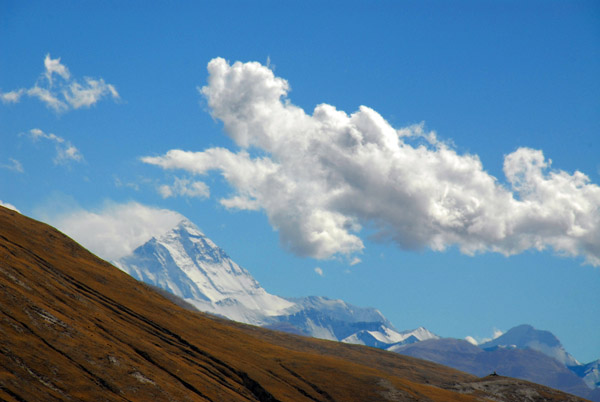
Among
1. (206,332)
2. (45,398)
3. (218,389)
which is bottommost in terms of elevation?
(45,398)

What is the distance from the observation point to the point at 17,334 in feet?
355

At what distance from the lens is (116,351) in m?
125

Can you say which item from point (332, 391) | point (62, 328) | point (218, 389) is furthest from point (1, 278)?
point (332, 391)

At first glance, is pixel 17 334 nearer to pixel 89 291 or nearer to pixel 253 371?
pixel 89 291

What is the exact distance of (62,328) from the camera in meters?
120

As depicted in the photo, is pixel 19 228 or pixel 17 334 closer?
pixel 17 334

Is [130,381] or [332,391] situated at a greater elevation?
[332,391]

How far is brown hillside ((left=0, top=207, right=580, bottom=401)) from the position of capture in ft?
348

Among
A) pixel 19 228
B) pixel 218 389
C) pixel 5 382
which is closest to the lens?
pixel 5 382

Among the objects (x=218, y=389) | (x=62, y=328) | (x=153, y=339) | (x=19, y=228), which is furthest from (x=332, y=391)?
(x=19, y=228)

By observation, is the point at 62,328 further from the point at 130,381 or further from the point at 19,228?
the point at 19,228

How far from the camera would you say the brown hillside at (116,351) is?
348 feet

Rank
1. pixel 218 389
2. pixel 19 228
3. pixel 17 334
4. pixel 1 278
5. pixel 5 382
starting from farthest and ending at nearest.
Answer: pixel 19 228
pixel 218 389
pixel 1 278
pixel 17 334
pixel 5 382

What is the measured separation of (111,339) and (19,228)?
6733 cm
